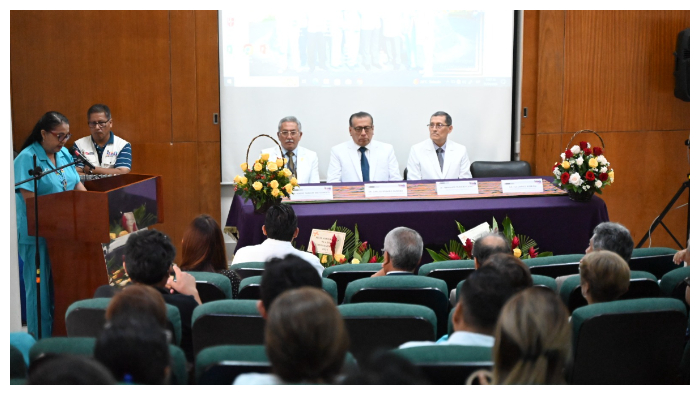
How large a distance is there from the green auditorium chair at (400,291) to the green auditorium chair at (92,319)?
636 millimetres

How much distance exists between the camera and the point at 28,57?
5402 mm

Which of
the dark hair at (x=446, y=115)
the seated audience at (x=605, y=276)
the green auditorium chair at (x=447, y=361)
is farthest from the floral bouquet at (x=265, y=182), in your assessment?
the green auditorium chair at (x=447, y=361)

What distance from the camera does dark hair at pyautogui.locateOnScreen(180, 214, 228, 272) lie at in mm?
2842

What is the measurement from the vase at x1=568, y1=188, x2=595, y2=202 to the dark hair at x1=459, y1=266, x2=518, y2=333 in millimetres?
2797

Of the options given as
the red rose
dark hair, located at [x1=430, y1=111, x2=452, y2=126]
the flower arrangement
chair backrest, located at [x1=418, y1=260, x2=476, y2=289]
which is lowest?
the flower arrangement

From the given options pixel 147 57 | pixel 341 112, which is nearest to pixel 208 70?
pixel 147 57

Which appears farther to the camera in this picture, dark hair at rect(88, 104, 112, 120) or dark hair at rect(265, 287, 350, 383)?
dark hair at rect(88, 104, 112, 120)

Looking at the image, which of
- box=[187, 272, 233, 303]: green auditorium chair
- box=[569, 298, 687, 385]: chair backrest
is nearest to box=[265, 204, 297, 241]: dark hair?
box=[187, 272, 233, 303]: green auditorium chair

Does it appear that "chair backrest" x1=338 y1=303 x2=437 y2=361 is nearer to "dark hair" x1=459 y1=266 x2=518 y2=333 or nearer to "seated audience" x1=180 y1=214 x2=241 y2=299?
"dark hair" x1=459 y1=266 x2=518 y2=333

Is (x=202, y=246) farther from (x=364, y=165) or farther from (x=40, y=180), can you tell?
(x=364, y=165)

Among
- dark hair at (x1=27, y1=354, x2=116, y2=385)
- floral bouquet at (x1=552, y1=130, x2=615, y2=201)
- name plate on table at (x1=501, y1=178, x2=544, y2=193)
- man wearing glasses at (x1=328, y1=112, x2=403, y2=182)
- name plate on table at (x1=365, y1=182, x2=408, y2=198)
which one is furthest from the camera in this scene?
man wearing glasses at (x1=328, y1=112, x2=403, y2=182)

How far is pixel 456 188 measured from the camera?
4.59 metres

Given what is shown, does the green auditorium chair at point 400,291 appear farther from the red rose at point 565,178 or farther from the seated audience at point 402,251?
the red rose at point 565,178

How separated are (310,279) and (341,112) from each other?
3.93 metres
